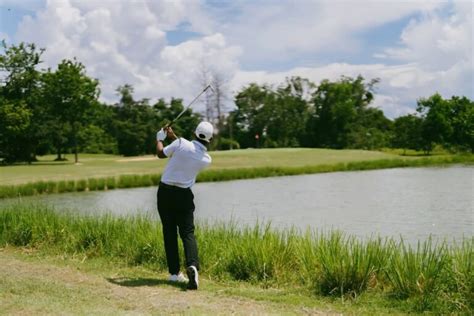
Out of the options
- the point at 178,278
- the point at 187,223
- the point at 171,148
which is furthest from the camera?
the point at 178,278

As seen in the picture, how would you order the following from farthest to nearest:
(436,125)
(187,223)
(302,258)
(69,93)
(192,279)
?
1. (436,125)
2. (69,93)
3. (302,258)
4. (187,223)
5. (192,279)

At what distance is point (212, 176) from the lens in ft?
122

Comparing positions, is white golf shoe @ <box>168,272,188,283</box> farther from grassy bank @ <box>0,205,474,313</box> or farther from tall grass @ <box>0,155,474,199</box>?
tall grass @ <box>0,155,474,199</box>

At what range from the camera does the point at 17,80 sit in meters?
58.3

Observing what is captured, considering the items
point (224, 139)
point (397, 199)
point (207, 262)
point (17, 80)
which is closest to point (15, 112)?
point (17, 80)

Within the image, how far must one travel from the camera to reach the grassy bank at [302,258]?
622 cm

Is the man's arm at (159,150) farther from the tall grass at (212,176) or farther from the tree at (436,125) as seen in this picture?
the tree at (436,125)

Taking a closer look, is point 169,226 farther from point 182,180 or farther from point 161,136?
point 161,136

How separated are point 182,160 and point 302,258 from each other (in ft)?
6.64

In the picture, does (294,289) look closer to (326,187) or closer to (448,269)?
(448,269)

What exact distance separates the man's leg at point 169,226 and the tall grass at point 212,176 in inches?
714

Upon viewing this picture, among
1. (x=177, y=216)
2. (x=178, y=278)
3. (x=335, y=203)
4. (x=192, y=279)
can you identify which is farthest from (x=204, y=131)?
(x=335, y=203)

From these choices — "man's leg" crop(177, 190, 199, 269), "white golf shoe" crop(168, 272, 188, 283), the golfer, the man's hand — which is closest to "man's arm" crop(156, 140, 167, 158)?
the golfer

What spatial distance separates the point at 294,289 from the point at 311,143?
7722 cm
